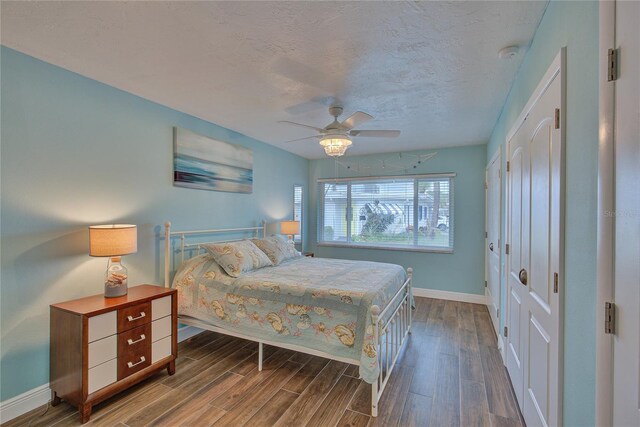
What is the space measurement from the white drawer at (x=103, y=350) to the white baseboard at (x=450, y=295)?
4227 mm

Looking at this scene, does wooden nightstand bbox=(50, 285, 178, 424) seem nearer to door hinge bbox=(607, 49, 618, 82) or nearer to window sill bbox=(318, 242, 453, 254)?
door hinge bbox=(607, 49, 618, 82)

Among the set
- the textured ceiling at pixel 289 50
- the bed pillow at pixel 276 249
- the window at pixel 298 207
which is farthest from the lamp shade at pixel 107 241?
the window at pixel 298 207

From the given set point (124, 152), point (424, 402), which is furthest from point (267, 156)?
point (424, 402)

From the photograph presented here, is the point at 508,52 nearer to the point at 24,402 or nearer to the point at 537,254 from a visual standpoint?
the point at 537,254

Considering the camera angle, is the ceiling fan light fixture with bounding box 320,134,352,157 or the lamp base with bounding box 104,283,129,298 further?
the ceiling fan light fixture with bounding box 320,134,352,157

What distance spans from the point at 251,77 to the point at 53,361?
105 inches

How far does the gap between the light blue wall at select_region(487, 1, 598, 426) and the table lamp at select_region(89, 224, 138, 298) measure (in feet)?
9.22

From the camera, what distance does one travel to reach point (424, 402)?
2.21 meters

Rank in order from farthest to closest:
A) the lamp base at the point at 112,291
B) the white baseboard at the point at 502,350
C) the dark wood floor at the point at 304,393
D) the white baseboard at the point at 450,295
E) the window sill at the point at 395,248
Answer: the window sill at the point at 395,248, the white baseboard at the point at 450,295, the white baseboard at the point at 502,350, the lamp base at the point at 112,291, the dark wood floor at the point at 304,393

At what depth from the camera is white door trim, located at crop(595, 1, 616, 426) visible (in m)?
0.95

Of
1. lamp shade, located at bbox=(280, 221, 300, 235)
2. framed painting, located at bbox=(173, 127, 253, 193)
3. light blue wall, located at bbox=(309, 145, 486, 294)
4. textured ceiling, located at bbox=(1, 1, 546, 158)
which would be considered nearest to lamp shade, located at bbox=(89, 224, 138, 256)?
framed painting, located at bbox=(173, 127, 253, 193)

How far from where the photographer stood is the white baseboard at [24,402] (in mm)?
1987

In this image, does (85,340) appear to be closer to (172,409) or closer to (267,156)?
(172,409)

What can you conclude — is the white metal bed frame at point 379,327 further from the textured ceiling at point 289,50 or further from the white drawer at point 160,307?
the textured ceiling at point 289,50
